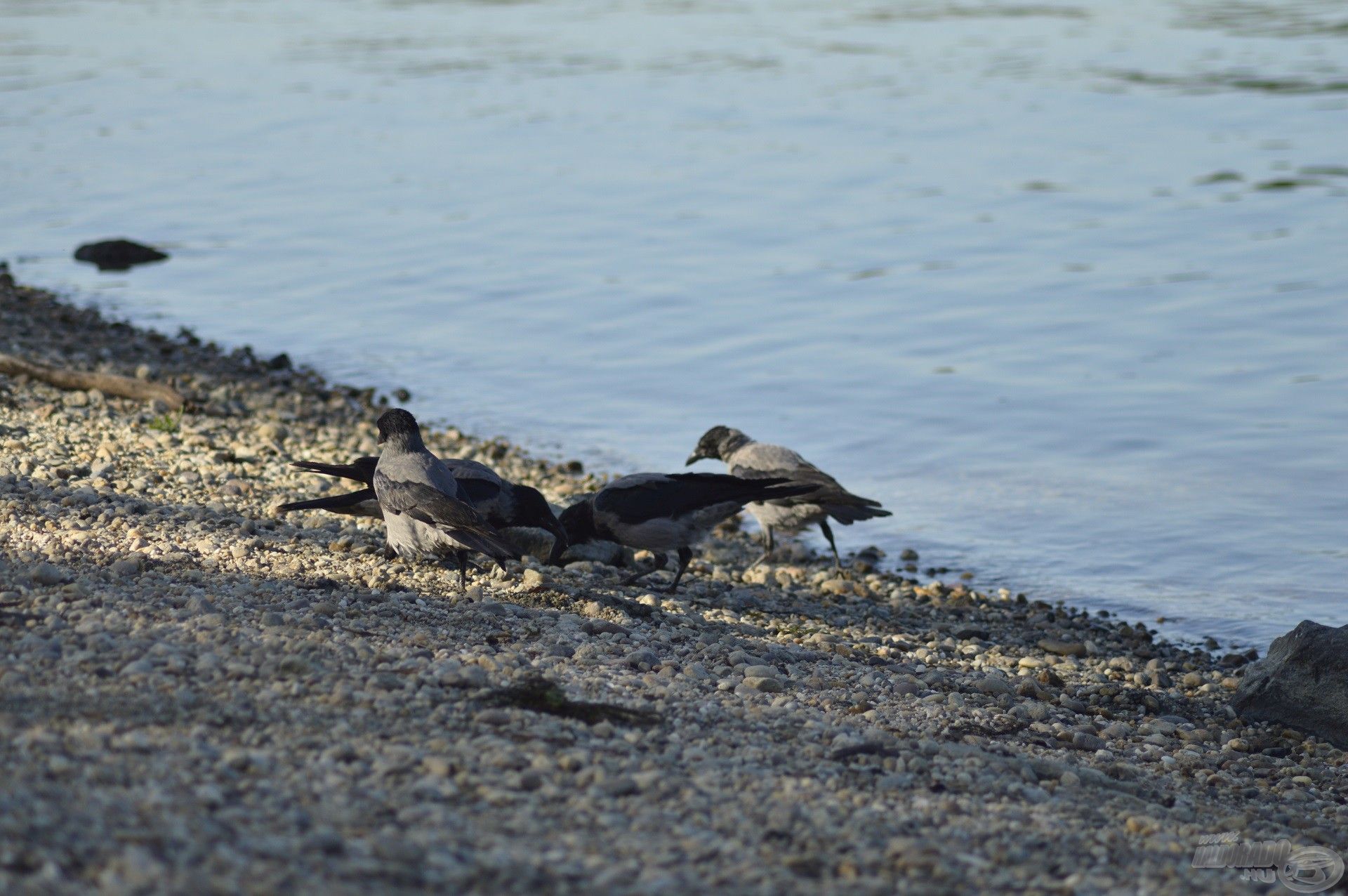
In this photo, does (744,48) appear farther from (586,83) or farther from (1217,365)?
(1217,365)

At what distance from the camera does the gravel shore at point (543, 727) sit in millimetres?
4289

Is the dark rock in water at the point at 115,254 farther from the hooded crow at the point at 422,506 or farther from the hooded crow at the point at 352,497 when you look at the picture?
the hooded crow at the point at 422,506

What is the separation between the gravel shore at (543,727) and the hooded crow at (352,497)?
217 mm

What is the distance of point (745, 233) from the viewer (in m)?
20.8

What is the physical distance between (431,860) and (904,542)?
7.43m

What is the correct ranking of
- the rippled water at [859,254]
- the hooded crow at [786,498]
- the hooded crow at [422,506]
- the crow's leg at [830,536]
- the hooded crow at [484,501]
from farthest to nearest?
1. the rippled water at [859,254]
2. the crow's leg at [830,536]
3. the hooded crow at [786,498]
4. the hooded crow at [484,501]
5. the hooded crow at [422,506]

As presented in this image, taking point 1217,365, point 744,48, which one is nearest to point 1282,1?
point 744,48

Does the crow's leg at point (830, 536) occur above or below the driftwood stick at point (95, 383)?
below

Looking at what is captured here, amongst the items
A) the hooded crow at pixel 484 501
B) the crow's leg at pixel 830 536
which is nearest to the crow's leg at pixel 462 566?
the hooded crow at pixel 484 501

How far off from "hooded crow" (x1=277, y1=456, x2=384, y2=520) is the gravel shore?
0.22 metres

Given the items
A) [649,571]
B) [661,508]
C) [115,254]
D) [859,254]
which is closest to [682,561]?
[649,571]

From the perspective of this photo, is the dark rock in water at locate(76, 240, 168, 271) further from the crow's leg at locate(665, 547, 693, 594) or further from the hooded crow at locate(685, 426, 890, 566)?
the crow's leg at locate(665, 547, 693, 594)

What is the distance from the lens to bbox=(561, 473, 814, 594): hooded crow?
8547 mm

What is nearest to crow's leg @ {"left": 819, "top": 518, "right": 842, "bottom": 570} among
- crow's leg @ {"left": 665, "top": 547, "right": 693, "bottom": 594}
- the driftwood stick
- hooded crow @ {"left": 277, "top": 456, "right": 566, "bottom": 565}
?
crow's leg @ {"left": 665, "top": 547, "right": 693, "bottom": 594}
